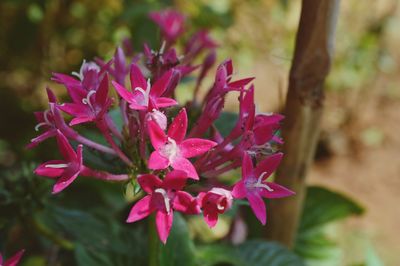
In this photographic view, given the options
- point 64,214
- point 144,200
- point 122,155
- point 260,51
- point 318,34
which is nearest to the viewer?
point 144,200

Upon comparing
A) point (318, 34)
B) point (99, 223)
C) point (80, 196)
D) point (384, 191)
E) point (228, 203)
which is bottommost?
point (384, 191)

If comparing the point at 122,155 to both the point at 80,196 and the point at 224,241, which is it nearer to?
the point at 224,241

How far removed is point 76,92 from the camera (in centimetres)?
76

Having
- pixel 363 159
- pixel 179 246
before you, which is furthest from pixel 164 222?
pixel 363 159

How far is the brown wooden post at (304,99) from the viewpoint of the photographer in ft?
2.93

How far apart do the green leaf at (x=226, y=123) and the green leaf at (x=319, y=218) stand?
14.5 inches

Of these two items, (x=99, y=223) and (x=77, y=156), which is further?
(x=99, y=223)

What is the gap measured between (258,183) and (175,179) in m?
0.12

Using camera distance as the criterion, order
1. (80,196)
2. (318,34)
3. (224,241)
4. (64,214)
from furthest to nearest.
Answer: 1. (80,196)
2. (224,241)
3. (64,214)
4. (318,34)

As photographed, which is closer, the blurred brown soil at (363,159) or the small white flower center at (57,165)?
the small white flower center at (57,165)

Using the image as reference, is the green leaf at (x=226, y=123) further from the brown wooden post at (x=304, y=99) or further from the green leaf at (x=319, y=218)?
the green leaf at (x=319, y=218)

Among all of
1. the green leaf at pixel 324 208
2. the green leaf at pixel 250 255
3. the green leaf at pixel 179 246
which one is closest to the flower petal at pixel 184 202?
the green leaf at pixel 179 246

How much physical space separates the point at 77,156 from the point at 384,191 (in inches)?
73.7

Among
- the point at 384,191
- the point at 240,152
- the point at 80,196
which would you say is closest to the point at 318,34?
the point at 240,152
